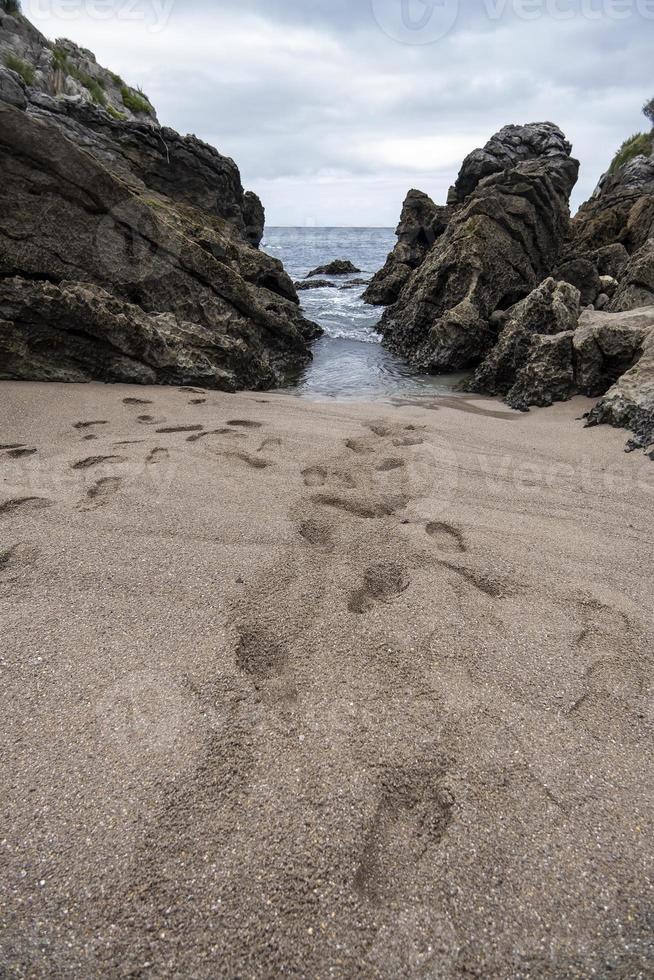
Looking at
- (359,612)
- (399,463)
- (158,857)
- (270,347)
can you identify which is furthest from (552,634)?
(270,347)

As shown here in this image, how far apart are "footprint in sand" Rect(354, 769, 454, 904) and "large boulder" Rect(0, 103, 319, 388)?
5510mm

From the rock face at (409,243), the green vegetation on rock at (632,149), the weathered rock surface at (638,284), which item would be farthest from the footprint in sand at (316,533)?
the green vegetation on rock at (632,149)

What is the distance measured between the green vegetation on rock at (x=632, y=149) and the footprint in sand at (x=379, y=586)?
34686 mm

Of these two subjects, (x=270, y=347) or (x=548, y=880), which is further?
(x=270, y=347)

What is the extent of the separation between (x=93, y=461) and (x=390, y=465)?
2299 millimetres

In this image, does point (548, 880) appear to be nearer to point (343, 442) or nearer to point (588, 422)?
point (343, 442)

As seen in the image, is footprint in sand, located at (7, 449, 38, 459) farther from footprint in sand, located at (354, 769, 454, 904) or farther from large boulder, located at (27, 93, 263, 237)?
large boulder, located at (27, 93, 263, 237)

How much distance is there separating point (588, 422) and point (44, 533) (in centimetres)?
515

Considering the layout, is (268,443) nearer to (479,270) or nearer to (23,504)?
(23,504)

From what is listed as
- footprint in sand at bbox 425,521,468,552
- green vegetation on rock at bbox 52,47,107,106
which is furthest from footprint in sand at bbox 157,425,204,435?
green vegetation on rock at bbox 52,47,107,106

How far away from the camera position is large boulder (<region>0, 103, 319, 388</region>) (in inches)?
210

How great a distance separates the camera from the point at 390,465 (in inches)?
152

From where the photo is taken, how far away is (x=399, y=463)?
3.89 meters

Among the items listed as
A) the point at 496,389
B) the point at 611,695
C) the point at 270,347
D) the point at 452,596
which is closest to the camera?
the point at 611,695
